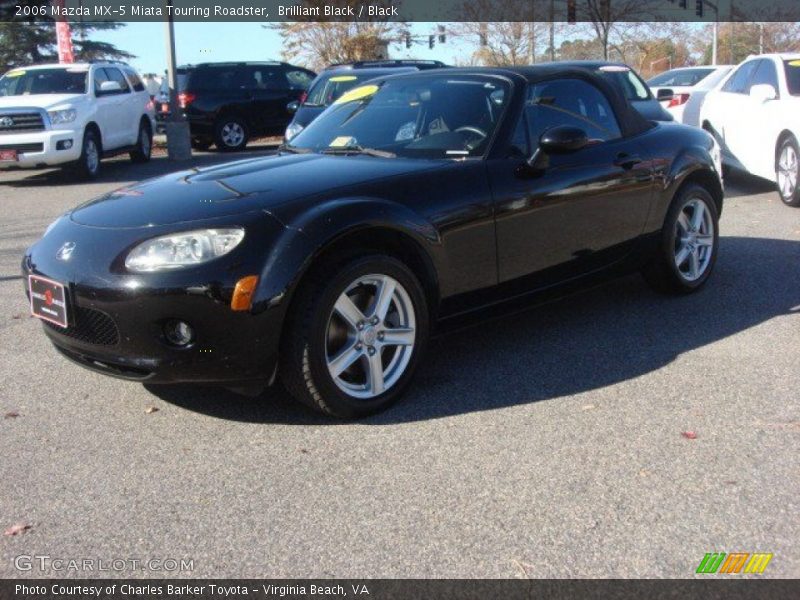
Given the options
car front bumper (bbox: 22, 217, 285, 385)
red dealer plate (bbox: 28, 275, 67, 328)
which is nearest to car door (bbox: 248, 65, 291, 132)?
red dealer plate (bbox: 28, 275, 67, 328)

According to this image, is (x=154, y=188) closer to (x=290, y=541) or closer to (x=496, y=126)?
(x=496, y=126)

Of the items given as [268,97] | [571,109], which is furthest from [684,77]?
[571,109]

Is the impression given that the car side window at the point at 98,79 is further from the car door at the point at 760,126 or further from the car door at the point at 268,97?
the car door at the point at 760,126

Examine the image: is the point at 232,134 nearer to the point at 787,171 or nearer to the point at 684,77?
the point at 684,77

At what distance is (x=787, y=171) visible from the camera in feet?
31.4

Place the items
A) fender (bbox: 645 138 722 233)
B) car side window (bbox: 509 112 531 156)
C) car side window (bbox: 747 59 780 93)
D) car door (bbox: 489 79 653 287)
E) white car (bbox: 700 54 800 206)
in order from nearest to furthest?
car door (bbox: 489 79 653 287)
car side window (bbox: 509 112 531 156)
fender (bbox: 645 138 722 233)
white car (bbox: 700 54 800 206)
car side window (bbox: 747 59 780 93)

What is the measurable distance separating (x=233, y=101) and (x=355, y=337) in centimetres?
1572

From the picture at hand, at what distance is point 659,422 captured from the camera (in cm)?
401

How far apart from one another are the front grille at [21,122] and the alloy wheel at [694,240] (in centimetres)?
1030

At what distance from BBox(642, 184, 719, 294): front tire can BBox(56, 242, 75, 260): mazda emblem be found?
357 centimetres

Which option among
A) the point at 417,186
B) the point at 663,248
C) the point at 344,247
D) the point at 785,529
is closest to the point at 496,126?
the point at 417,186

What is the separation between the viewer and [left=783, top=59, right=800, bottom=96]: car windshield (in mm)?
10000

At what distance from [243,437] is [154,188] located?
1.37 meters

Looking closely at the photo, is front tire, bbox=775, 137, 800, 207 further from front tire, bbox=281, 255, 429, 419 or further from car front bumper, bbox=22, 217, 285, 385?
car front bumper, bbox=22, 217, 285, 385
